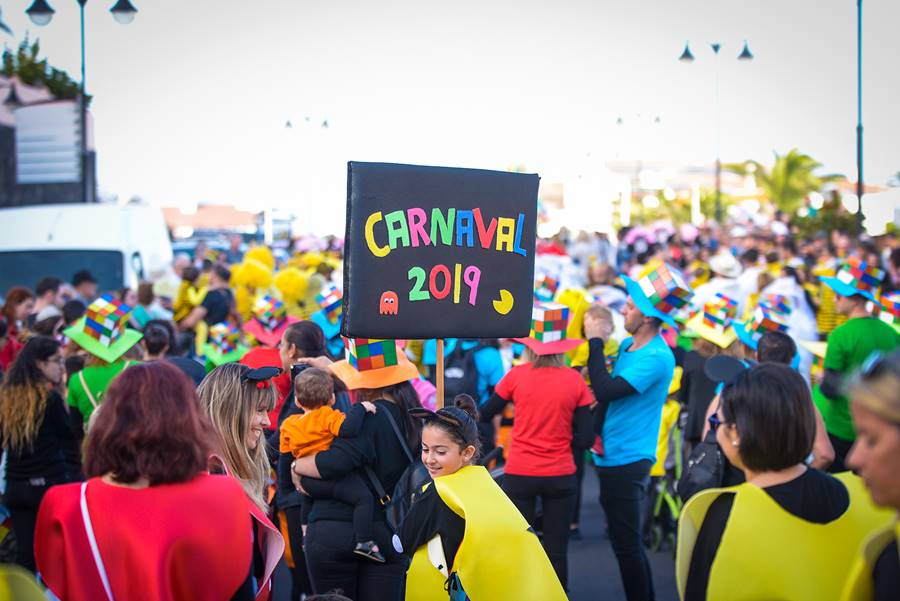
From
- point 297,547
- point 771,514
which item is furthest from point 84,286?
point 771,514

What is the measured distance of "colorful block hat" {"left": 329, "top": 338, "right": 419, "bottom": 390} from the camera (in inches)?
205

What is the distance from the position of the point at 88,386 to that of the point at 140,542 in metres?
4.00

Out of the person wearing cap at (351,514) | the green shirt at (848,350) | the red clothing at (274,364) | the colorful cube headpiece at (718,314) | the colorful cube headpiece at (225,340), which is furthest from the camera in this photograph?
the colorful cube headpiece at (225,340)

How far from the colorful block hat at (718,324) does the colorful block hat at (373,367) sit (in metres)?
3.08

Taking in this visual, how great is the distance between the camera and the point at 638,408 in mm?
6125

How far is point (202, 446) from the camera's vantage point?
309 centimetres

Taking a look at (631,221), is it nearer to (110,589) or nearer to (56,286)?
(56,286)

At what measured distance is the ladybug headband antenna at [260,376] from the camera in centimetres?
424

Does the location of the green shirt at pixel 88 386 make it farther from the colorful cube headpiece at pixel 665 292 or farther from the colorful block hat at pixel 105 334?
the colorful cube headpiece at pixel 665 292

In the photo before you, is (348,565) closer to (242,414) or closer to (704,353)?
(242,414)

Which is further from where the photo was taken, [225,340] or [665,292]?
[225,340]

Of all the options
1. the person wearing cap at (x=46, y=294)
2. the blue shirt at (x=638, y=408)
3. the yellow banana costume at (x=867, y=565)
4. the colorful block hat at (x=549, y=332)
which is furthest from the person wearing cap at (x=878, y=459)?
the person wearing cap at (x=46, y=294)

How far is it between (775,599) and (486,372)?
4977 millimetres

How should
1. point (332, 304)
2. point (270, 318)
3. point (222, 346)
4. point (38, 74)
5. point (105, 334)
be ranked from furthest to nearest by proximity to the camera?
1. point (38, 74)
2. point (222, 346)
3. point (270, 318)
4. point (332, 304)
5. point (105, 334)
